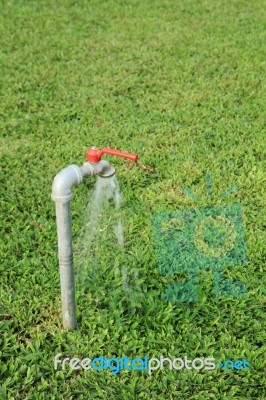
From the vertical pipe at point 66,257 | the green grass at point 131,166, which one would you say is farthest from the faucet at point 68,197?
the green grass at point 131,166

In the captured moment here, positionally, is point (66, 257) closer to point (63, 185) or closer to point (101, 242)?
point (63, 185)

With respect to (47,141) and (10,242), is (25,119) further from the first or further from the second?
(10,242)

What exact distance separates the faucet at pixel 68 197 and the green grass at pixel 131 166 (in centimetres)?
35

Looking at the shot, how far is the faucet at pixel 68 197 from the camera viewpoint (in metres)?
→ 2.27

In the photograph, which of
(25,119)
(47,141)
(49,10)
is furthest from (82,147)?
(49,10)

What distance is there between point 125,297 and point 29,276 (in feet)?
1.92

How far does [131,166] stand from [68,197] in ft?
6.50

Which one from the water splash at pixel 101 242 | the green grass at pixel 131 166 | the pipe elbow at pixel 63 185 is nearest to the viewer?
the pipe elbow at pixel 63 185

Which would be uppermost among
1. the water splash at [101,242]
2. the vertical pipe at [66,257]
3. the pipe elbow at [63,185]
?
the pipe elbow at [63,185]

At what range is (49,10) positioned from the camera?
8.12 m

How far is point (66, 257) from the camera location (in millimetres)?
2420

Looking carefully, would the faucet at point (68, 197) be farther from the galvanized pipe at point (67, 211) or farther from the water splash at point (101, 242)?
the water splash at point (101, 242)

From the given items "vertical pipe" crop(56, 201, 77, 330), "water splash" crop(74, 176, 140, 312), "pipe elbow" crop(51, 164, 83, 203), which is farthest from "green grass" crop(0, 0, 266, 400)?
"pipe elbow" crop(51, 164, 83, 203)

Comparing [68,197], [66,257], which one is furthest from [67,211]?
[66,257]
